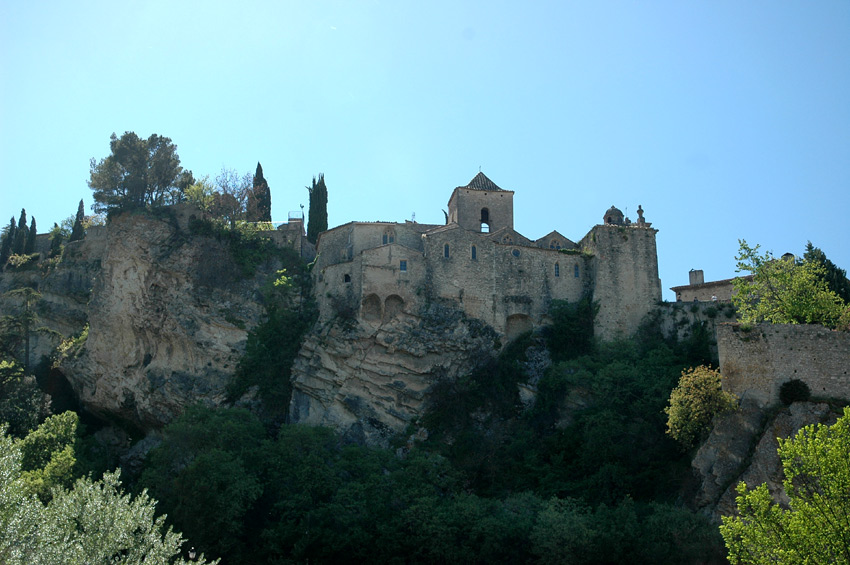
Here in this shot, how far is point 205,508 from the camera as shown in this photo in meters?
36.6

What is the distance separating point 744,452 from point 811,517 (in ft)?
51.7

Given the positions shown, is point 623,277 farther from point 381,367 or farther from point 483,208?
point 381,367

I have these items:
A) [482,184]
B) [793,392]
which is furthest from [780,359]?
[482,184]

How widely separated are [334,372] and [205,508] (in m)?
11.5

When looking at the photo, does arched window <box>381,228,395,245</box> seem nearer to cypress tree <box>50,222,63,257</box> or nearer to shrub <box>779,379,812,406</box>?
shrub <box>779,379,812,406</box>

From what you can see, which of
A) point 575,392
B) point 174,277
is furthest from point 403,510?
point 174,277

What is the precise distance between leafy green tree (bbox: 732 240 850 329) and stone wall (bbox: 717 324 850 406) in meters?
1.36

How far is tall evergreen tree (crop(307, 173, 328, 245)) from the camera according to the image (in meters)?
59.1

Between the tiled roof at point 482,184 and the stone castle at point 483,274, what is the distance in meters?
5.71

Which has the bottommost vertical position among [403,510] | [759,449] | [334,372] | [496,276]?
[403,510]

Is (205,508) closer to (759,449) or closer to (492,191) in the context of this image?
(759,449)

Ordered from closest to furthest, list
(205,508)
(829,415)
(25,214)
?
(829,415), (205,508), (25,214)

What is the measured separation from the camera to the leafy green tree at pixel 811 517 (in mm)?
19094

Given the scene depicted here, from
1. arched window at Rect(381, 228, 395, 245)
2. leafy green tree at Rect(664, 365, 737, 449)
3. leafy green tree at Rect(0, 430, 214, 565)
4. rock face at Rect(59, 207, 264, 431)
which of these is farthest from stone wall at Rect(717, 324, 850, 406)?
rock face at Rect(59, 207, 264, 431)
